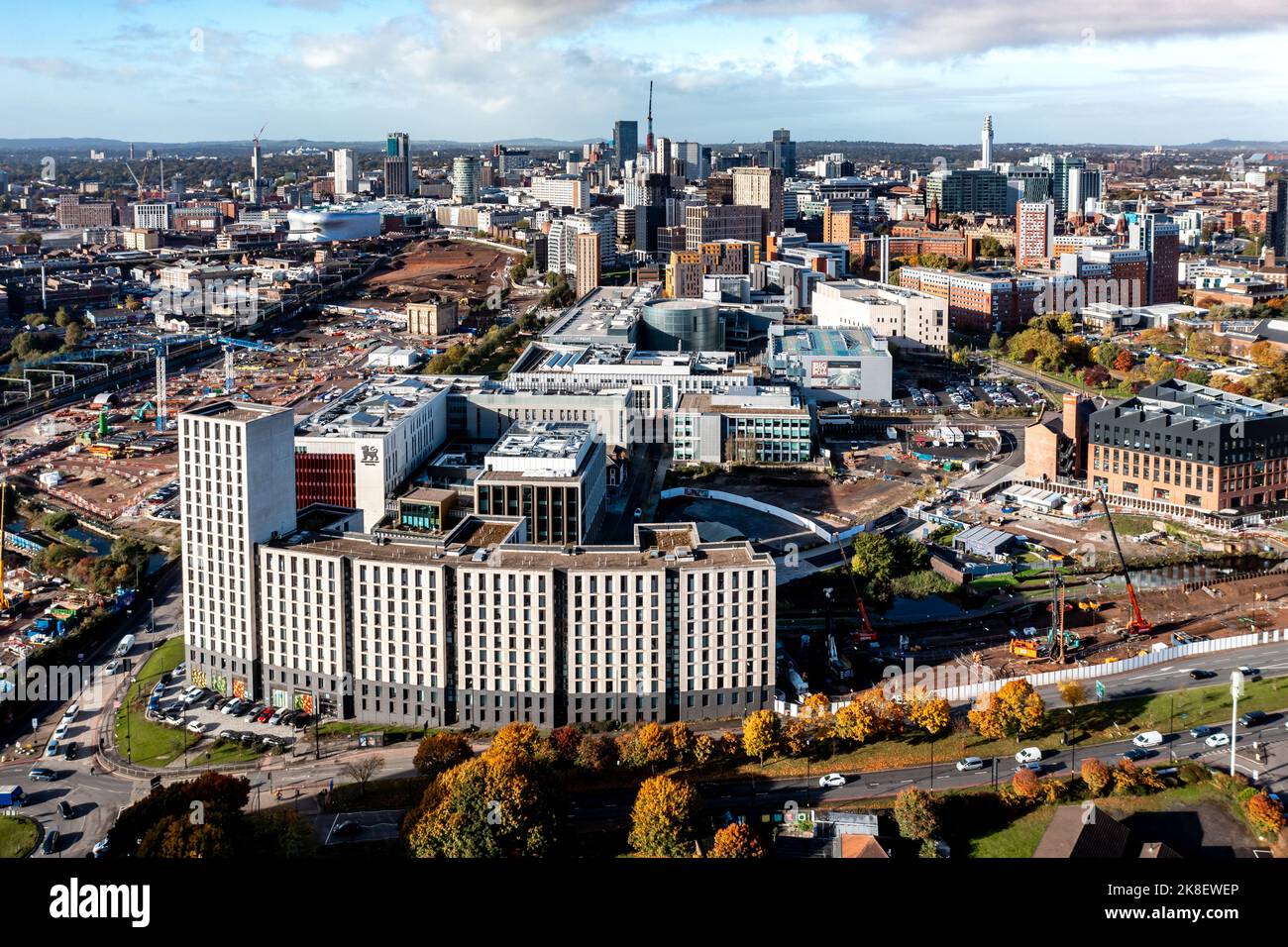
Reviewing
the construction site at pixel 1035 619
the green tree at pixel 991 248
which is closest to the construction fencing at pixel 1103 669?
the construction site at pixel 1035 619

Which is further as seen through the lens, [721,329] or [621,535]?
[721,329]

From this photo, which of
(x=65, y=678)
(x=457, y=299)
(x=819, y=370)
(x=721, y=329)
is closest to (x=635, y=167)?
(x=457, y=299)

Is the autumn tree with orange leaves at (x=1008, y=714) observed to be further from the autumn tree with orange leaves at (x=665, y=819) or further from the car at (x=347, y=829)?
the car at (x=347, y=829)

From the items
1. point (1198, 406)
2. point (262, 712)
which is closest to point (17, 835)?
point (262, 712)

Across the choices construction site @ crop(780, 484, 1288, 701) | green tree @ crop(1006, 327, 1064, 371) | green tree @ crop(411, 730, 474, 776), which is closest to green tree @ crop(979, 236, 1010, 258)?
green tree @ crop(1006, 327, 1064, 371)

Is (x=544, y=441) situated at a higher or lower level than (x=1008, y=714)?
higher

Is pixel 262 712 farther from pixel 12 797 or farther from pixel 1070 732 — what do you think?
pixel 1070 732

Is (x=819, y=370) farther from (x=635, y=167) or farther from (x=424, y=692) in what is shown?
(x=635, y=167)

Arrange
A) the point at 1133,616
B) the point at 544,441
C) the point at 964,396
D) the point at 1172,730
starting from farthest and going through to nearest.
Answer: the point at 964,396, the point at 544,441, the point at 1133,616, the point at 1172,730
